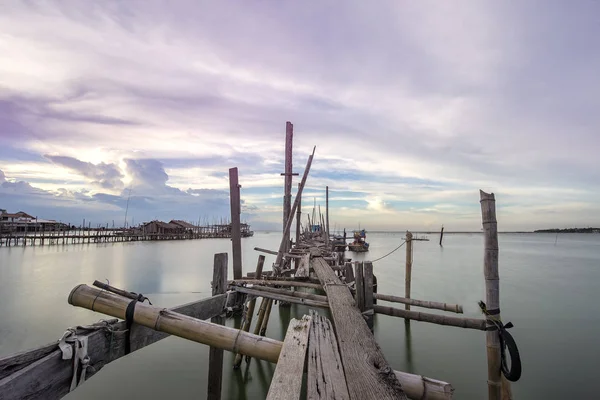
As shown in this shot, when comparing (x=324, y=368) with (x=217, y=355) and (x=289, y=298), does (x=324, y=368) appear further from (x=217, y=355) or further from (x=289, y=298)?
(x=217, y=355)

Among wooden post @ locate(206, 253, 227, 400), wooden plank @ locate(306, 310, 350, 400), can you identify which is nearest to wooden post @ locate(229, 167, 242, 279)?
wooden post @ locate(206, 253, 227, 400)

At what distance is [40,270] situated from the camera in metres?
24.2

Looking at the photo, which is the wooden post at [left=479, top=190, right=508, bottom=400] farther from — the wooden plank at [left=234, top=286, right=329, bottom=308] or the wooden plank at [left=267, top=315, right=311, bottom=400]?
the wooden plank at [left=267, top=315, right=311, bottom=400]

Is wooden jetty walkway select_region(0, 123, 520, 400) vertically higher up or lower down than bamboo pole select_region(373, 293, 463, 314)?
higher up

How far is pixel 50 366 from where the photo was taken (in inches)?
88.8

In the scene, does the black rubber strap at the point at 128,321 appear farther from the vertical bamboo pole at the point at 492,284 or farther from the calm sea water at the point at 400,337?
the vertical bamboo pole at the point at 492,284

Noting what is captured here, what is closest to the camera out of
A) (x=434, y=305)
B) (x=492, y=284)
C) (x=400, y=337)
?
(x=492, y=284)

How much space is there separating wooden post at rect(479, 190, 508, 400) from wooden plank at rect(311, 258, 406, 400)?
1936mm

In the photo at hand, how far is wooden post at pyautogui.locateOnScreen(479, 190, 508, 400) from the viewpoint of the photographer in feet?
14.0

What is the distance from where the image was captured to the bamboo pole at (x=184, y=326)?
8.75ft

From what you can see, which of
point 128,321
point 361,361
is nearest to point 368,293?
point 361,361

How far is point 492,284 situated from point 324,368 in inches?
127

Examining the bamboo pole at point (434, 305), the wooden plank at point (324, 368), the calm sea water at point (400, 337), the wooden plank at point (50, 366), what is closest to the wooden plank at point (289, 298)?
the bamboo pole at point (434, 305)

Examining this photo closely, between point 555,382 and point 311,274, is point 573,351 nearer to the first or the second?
point 555,382
